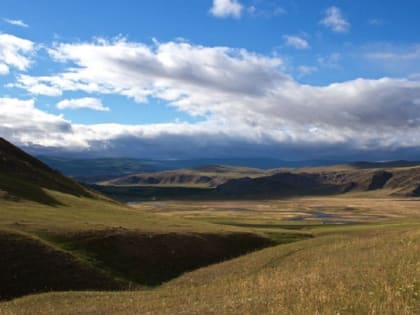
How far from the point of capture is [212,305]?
19.7 meters

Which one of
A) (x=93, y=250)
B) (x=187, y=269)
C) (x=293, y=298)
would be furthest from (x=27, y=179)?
(x=293, y=298)

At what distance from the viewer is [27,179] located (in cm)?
10100

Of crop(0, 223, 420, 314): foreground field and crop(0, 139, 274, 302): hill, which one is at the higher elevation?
crop(0, 223, 420, 314): foreground field

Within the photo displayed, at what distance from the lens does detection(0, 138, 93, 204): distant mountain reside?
80375 millimetres

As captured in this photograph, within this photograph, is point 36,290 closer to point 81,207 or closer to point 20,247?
point 20,247

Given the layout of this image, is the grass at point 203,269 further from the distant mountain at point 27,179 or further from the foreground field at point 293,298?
the distant mountain at point 27,179

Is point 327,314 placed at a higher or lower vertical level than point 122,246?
higher

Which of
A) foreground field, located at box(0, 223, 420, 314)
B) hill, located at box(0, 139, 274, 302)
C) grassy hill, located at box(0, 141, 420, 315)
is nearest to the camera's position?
foreground field, located at box(0, 223, 420, 314)

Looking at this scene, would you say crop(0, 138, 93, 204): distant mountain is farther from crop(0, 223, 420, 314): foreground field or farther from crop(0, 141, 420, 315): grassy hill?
crop(0, 223, 420, 314): foreground field

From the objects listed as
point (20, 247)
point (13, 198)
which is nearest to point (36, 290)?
point (20, 247)

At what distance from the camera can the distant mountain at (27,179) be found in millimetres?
80375

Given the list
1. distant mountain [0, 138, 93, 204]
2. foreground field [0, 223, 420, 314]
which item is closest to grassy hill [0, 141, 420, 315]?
foreground field [0, 223, 420, 314]

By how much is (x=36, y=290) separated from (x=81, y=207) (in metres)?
45.2

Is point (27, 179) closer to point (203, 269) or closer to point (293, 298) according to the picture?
point (203, 269)
